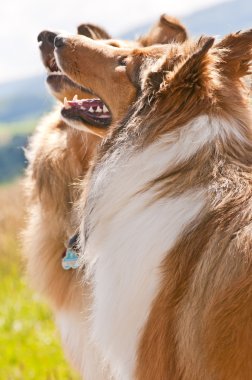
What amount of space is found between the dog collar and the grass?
123cm

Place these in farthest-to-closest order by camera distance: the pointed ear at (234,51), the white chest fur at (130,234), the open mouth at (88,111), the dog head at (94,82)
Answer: the open mouth at (88,111) < the dog head at (94,82) < the pointed ear at (234,51) < the white chest fur at (130,234)

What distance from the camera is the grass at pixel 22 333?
18.5 ft

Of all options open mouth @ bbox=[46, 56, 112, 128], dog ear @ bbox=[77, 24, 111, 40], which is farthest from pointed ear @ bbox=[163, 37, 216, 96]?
dog ear @ bbox=[77, 24, 111, 40]

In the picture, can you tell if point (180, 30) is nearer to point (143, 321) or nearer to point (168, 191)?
point (168, 191)

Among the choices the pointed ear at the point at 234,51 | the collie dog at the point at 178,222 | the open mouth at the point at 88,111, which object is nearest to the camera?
the collie dog at the point at 178,222

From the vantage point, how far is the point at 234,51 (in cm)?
338

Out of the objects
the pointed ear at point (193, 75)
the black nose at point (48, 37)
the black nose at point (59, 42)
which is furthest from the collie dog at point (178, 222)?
the black nose at point (48, 37)

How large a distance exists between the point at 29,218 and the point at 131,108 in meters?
1.98

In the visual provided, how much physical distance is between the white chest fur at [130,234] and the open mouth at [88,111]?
28.4 inches

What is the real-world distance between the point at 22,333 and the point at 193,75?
4407 millimetres

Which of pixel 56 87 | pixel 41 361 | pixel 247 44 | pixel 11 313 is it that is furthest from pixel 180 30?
pixel 11 313

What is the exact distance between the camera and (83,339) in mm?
4262

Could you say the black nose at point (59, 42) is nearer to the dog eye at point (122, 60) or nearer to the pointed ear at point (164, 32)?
the dog eye at point (122, 60)

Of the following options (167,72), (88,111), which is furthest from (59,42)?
(167,72)
